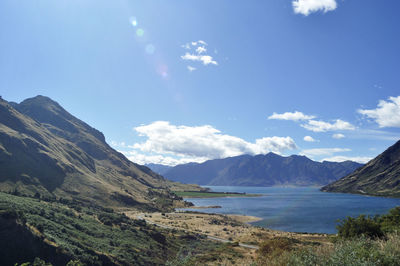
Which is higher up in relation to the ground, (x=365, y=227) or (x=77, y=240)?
(x=365, y=227)

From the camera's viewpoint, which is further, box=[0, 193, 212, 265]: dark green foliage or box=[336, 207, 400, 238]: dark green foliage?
box=[336, 207, 400, 238]: dark green foliage

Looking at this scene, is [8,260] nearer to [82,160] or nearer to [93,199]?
[93,199]

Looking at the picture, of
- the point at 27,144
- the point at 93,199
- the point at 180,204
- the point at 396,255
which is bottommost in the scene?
the point at 180,204

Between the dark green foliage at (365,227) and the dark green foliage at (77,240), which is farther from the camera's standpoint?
the dark green foliage at (365,227)

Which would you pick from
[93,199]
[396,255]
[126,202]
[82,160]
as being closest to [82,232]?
[396,255]

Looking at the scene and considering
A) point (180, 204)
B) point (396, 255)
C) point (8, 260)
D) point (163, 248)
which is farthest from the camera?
point (180, 204)

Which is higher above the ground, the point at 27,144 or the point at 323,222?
the point at 27,144

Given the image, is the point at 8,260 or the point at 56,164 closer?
the point at 8,260

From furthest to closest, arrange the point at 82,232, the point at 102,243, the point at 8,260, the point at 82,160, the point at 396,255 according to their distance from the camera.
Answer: the point at 82,160 < the point at 82,232 < the point at 102,243 < the point at 8,260 < the point at 396,255

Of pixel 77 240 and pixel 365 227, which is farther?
pixel 365 227

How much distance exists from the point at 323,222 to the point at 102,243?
97.3m

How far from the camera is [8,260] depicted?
26500 mm

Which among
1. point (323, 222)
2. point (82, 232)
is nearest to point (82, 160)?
point (82, 232)

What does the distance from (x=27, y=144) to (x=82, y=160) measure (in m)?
48.7
